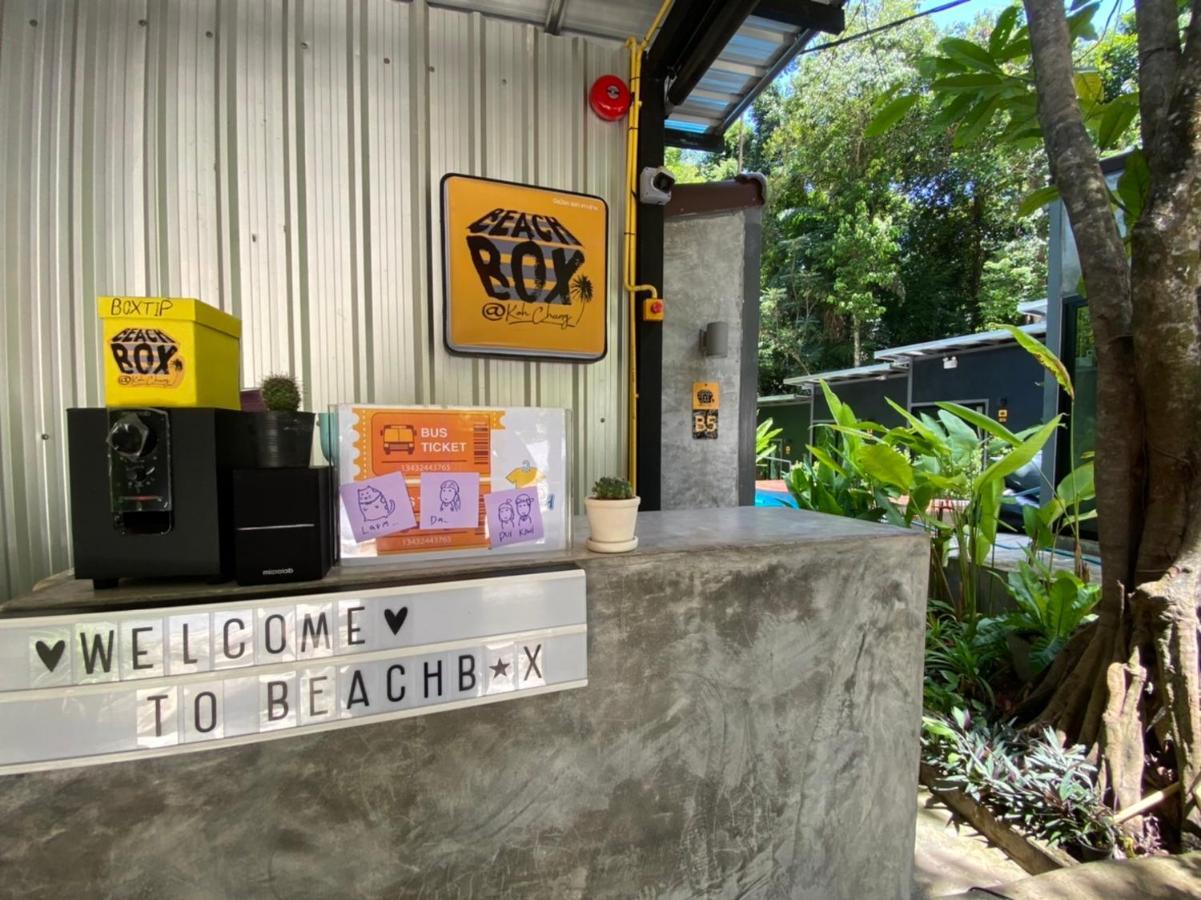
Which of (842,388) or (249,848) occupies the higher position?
(842,388)

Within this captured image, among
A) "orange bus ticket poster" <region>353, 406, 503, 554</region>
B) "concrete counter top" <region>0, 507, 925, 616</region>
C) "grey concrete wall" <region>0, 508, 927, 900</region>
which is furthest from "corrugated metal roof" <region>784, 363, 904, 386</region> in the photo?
"orange bus ticket poster" <region>353, 406, 503, 554</region>

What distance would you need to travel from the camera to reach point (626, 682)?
60.9 inches

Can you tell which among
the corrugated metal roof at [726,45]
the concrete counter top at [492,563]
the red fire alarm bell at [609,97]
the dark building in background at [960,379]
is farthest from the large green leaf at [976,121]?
the dark building in background at [960,379]

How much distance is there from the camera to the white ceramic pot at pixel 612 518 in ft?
5.20

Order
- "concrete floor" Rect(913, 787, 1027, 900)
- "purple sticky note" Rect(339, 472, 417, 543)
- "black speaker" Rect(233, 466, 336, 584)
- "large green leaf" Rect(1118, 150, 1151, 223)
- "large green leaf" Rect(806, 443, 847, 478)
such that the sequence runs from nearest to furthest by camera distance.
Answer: "black speaker" Rect(233, 466, 336, 584) → "purple sticky note" Rect(339, 472, 417, 543) → "concrete floor" Rect(913, 787, 1027, 900) → "large green leaf" Rect(1118, 150, 1151, 223) → "large green leaf" Rect(806, 443, 847, 478)

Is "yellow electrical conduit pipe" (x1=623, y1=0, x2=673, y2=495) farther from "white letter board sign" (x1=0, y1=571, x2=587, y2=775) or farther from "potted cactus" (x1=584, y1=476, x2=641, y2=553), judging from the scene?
"white letter board sign" (x1=0, y1=571, x2=587, y2=775)

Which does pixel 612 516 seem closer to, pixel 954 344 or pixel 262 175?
pixel 262 175

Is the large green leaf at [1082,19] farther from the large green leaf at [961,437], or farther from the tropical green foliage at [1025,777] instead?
the tropical green foliage at [1025,777]

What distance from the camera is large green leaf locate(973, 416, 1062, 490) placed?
3.11 meters

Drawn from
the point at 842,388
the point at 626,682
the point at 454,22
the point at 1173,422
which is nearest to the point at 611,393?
the point at 626,682

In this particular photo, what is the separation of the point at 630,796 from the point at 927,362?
10933 mm

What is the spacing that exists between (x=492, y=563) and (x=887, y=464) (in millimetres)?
2908

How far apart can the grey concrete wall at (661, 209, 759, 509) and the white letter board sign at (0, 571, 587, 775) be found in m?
2.20

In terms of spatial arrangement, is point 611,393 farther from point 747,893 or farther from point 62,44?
point 62,44
